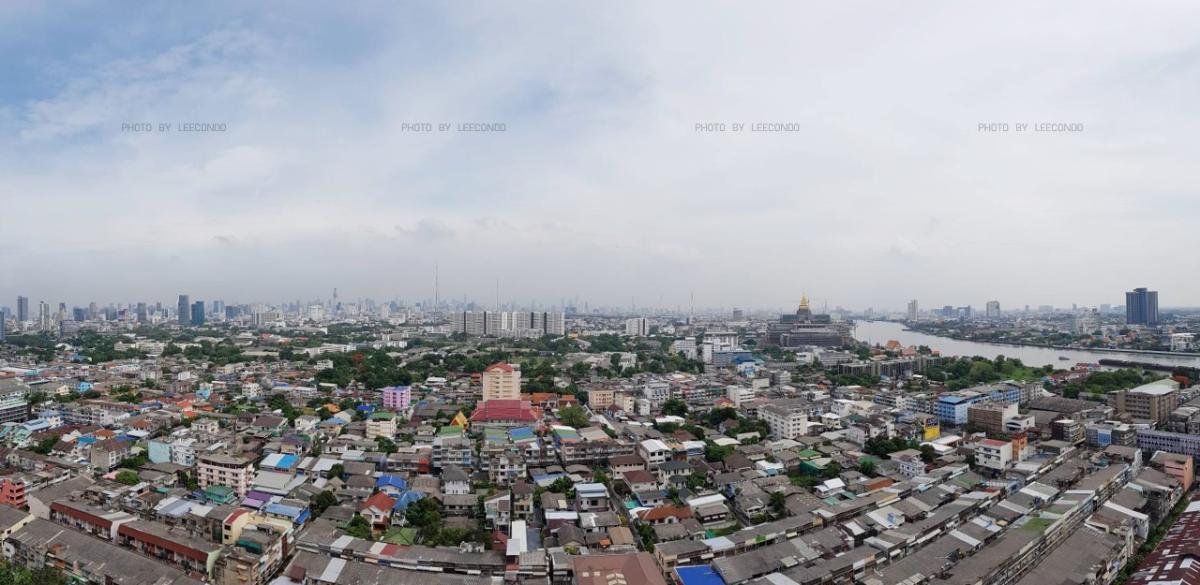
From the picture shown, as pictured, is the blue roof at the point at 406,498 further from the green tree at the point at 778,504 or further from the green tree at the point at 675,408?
the green tree at the point at 675,408

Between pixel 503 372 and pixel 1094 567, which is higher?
pixel 503 372

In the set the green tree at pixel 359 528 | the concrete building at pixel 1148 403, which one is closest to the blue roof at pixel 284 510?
the green tree at pixel 359 528

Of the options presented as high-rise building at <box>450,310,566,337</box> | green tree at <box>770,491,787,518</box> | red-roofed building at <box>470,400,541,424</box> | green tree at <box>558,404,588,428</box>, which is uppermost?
high-rise building at <box>450,310,566,337</box>

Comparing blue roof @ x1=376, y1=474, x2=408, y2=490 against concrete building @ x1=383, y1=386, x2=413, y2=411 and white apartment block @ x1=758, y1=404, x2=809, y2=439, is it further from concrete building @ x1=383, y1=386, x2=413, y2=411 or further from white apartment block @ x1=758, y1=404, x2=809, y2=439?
white apartment block @ x1=758, y1=404, x2=809, y2=439

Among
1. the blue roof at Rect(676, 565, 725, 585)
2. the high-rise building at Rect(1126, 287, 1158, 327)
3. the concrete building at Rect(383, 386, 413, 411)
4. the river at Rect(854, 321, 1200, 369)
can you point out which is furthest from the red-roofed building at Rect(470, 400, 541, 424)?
the high-rise building at Rect(1126, 287, 1158, 327)

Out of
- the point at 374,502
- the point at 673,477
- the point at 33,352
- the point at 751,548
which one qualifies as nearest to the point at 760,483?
the point at 673,477

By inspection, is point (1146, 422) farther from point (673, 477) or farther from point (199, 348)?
point (199, 348)

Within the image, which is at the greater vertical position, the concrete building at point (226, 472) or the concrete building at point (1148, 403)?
the concrete building at point (1148, 403)

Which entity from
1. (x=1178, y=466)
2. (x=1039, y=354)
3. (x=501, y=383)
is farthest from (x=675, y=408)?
(x=1039, y=354)
